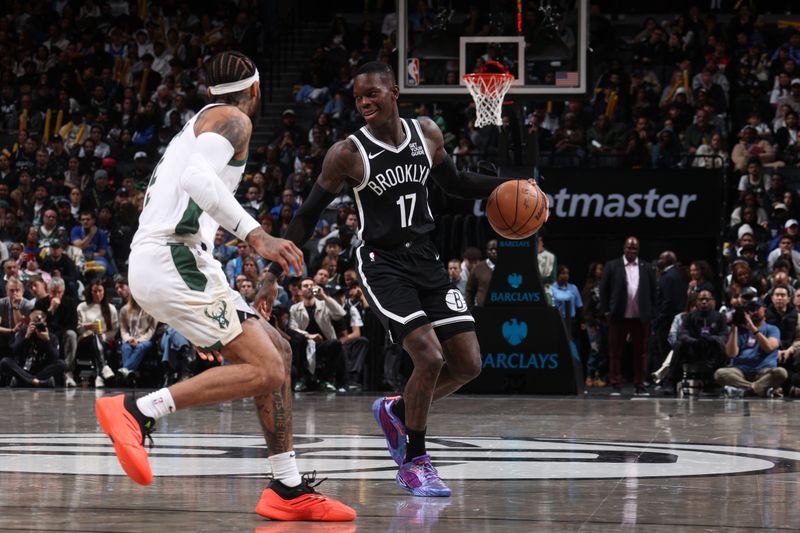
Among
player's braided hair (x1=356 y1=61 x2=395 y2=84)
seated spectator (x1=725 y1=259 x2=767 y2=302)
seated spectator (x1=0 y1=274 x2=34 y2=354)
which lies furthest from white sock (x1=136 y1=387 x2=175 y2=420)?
seated spectator (x1=0 y1=274 x2=34 y2=354)

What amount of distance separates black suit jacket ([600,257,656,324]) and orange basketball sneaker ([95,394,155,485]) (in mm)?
10028

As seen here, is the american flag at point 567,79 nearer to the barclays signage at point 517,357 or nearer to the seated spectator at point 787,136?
the barclays signage at point 517,357

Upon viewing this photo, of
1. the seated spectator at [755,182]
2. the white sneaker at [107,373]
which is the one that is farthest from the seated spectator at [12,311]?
the seated spectator at [755,182]

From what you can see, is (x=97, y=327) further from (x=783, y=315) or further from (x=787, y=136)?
(x=787, y=136)

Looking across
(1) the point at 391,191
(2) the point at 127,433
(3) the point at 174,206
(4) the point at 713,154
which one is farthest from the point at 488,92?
(2) the point at 127,433

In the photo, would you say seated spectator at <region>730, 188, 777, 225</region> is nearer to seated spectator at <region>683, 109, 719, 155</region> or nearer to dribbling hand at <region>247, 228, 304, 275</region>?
seated spectator at <region>683, 109, 719, 155</region>

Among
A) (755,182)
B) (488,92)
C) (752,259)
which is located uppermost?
(488,92)

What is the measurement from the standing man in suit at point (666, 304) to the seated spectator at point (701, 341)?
39.4 inches

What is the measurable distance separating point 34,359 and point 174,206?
400 inches

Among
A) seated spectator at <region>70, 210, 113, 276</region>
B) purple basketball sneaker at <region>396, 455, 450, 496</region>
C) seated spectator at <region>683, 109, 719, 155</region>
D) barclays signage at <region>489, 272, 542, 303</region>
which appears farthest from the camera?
seated spectator at <region>683, 109, 719, 155</region>

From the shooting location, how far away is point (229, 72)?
563 centimetres

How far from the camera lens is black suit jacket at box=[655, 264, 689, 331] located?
50.5 ft

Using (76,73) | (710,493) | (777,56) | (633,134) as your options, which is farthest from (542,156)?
(710,493)

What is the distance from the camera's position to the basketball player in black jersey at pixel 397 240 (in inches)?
257
